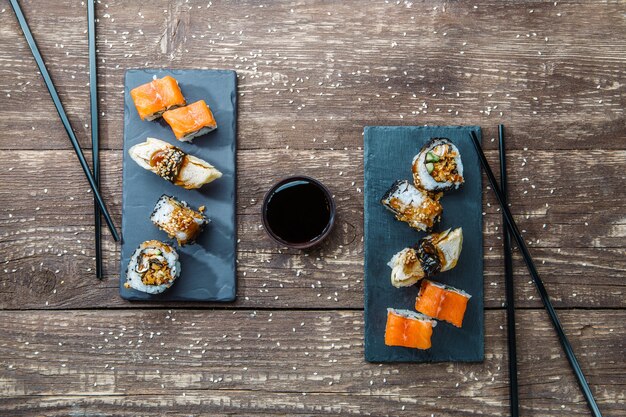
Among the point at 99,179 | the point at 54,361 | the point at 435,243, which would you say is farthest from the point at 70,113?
the point at 435,243

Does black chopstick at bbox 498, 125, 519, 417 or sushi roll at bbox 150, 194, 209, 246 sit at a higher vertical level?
sushi roll at bbox 150, 194, 209, 246

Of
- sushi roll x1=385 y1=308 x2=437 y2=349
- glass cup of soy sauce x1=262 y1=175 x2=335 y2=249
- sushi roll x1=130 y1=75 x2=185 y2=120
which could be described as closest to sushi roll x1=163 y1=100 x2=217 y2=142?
sushi roll x1=130 y1=75 x2=185 y2=120

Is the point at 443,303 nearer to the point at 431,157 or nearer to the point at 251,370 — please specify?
the point at 431,157

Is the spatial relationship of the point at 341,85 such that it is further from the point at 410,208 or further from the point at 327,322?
A: the point at 327,322

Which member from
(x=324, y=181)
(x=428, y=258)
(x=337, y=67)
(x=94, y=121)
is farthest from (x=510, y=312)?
(x=94, y=121)

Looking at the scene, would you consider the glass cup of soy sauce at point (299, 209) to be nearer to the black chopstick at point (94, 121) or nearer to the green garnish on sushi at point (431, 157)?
the green garnish on sushi at point (431, 157)

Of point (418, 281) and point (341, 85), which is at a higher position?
point (341, 85)

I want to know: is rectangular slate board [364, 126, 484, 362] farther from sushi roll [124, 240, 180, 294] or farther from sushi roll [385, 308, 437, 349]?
sushi roll [124, 240, 180, 294]
